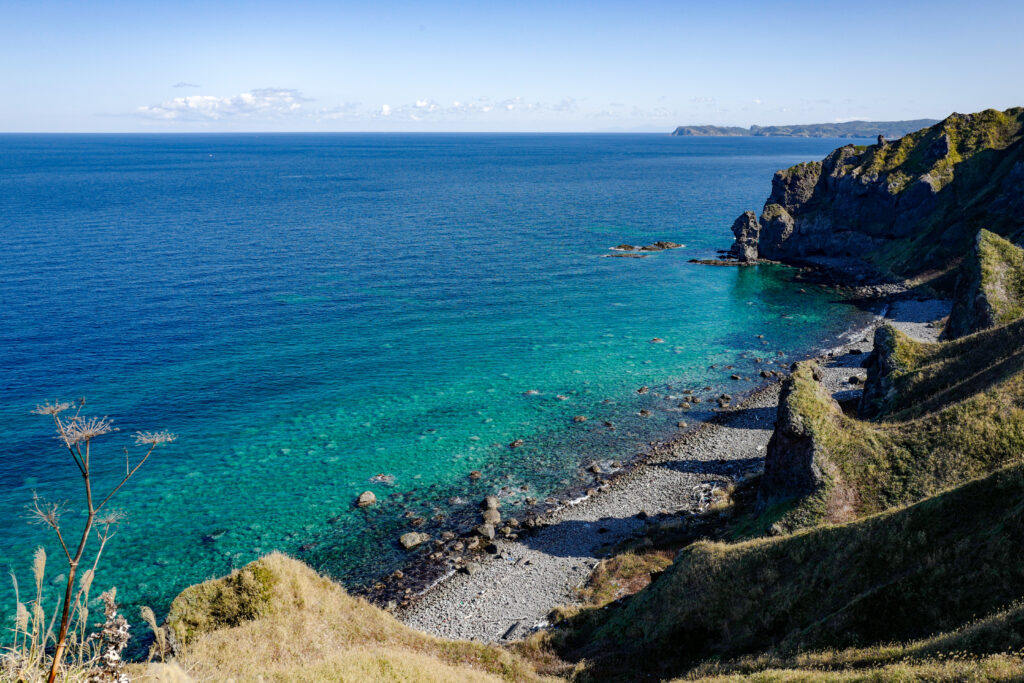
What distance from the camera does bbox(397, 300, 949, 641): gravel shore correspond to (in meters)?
40.2

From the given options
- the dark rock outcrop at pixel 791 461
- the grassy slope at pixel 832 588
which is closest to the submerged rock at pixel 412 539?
the grassy slope at pixel 832 588

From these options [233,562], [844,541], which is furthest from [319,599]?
[844,541]

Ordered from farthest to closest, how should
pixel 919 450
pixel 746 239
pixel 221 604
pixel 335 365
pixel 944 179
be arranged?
pixel 746 239 < pixel 944 179 < pixel 335 365 < pixel 919 450 < pixel 221 604

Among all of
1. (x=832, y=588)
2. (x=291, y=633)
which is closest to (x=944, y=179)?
(x=832, y=588)

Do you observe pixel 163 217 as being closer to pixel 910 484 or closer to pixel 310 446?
pixel 310 446

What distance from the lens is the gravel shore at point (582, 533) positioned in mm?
40250

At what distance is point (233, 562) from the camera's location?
44.5 m

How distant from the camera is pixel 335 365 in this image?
76.4 meters

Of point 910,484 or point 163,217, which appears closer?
point 910,484

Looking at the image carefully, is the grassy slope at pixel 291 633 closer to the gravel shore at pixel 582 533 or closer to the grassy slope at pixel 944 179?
the gravel shore at pixel 582 533

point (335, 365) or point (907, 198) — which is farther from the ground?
point (907, 198)

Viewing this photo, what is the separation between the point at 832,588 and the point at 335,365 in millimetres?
61530

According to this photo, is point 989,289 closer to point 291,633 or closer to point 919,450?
point 919,450

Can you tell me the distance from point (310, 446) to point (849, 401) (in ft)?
181
